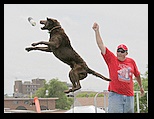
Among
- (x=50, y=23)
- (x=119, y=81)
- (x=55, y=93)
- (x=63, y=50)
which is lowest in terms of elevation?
(x=55, y=93)

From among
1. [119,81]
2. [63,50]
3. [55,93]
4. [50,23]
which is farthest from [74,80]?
[55,93]

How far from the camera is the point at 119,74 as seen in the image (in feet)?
7.68

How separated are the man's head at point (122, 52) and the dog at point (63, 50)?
51cm

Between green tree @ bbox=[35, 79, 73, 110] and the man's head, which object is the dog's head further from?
green tree @ bbox=[35, 79, 73, 110]

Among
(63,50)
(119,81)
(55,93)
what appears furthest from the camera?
(55,93)

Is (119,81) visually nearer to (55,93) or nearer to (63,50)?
(63,50)

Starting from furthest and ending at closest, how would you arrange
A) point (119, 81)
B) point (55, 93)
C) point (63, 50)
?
1. point (55, 93)
2. point (119, 81)
3. point (63, 50)

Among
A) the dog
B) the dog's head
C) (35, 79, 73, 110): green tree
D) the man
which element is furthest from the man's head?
(35, 79, 73, 110): green tree

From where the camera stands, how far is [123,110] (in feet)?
7.75

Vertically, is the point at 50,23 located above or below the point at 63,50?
above

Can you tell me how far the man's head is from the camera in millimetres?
2334

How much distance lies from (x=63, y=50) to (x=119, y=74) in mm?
666

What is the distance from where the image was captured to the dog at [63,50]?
1804 mm
